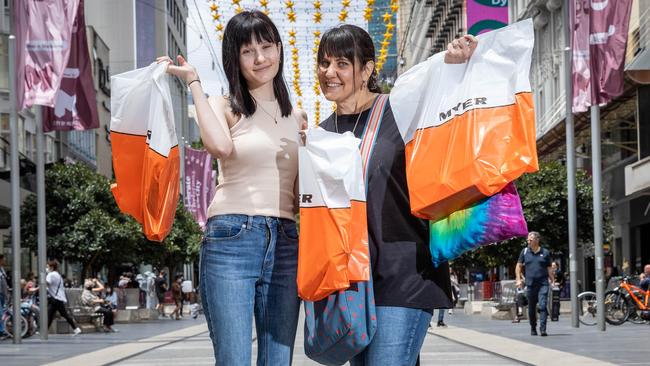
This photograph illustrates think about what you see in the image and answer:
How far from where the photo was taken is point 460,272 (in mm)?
55406

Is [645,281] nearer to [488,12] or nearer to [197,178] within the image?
[488,12]

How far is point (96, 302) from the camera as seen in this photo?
3098cm

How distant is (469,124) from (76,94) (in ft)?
64.8

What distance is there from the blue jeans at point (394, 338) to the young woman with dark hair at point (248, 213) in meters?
0.45

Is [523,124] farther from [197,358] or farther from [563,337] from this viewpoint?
[563,337]

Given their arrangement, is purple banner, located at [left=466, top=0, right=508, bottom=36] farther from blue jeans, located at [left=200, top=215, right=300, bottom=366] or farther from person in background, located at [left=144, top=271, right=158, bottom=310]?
blue jeans, located at [left=200, top=215, right=300, bottom=366]

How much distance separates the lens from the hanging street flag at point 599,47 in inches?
824

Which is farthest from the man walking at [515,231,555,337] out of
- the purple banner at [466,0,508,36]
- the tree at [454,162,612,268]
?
the tree at [454,162,612,268]

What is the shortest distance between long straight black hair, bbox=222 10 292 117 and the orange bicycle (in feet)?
71.7

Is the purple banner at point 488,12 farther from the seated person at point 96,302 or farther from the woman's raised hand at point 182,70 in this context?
the woman's raised hand at point 182,70

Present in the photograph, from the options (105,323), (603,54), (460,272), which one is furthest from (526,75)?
(460,272)

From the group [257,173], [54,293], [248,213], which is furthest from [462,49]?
[54,293]

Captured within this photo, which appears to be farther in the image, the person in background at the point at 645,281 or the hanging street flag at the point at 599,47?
the person in background at the point at 645,281

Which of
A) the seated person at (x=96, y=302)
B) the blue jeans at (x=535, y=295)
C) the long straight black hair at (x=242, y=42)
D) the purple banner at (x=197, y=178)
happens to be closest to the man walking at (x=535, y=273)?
the blue jeans at (x=535, y=295)
